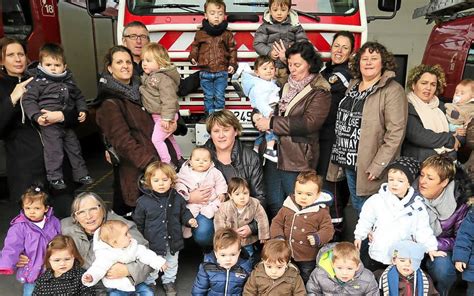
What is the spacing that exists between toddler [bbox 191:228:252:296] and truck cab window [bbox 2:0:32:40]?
3.97 m

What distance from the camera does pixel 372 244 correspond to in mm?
3838

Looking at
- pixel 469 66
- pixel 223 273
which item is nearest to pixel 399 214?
pixel 223 273

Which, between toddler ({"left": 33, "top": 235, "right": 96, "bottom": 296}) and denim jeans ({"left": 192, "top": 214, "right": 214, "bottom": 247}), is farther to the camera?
denim jeans ({"left": 192, "top": 214, "right": 214, "bottom": 247})

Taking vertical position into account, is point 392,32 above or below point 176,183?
above

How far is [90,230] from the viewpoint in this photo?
3.88 m

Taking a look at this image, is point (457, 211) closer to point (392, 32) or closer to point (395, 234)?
point (395, 234)

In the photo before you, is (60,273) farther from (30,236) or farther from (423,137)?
(423,137)

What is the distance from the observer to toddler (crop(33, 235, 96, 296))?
3.56 m

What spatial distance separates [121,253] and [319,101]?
6.12 ft

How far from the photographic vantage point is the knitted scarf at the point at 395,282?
357 centimetres

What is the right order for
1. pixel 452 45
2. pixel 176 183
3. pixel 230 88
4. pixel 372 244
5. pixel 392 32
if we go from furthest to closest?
pixel 392 32 < pixel 452 45 < pixel 230 88 < pixel 176 183 < pixel 372 244

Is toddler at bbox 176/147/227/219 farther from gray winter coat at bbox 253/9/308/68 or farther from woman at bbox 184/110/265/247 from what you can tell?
gray winter coat at bbox 253/9/308/68

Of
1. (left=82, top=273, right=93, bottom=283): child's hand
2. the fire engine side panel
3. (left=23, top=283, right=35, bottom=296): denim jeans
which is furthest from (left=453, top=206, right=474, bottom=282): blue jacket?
(left=23, top=283, right=35, bottom=296): denim jeans

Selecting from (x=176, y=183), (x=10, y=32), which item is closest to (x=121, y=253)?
(x=176, y=183)
